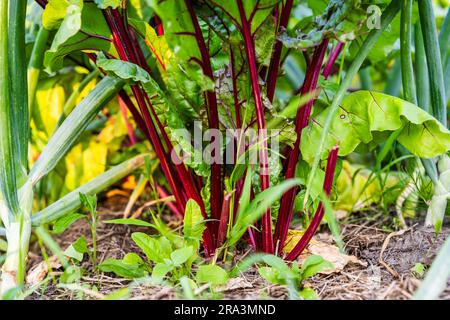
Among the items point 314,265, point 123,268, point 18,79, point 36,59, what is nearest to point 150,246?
point 123,268

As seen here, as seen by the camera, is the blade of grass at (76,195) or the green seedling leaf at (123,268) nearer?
the green seedling leaf at (123,268)

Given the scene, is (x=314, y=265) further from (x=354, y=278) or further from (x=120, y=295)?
(x=120, y=295)

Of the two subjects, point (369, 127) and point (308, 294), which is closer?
Result: point (308, 294)

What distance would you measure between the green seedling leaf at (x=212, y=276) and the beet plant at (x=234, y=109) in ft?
0.16

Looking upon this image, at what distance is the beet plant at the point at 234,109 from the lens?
0.88m

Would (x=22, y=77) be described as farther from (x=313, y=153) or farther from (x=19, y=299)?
(x=313, y=153)

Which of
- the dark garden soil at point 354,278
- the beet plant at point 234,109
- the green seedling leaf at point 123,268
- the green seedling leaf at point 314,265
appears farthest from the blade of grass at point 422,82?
the green seedling leaf at point 123,268

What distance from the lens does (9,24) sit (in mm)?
973

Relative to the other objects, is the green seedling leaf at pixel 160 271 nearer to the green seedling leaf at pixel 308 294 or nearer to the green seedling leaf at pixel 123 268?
the green seedling leaf at pixel 123 268

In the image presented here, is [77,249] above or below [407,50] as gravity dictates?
below

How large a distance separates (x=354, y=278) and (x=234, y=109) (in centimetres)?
36

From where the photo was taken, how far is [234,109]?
0.97 metres
